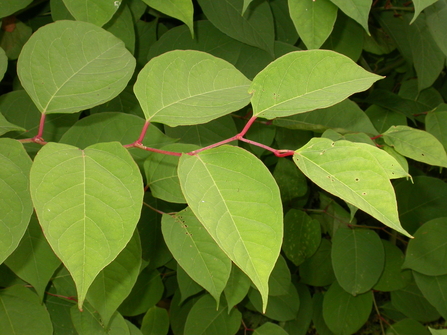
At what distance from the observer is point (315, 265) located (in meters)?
1.48

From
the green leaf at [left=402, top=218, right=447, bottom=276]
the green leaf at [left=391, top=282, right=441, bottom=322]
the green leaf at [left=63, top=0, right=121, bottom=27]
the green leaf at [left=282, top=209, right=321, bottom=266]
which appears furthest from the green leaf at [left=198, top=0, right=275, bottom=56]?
the green leaf at [left=391, top=282, right=441, bottom=322]

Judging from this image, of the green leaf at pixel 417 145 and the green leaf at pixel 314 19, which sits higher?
the green leaf at pixel 314 19

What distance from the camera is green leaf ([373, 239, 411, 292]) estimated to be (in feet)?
4.73

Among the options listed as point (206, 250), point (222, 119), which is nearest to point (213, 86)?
point (206, 250)

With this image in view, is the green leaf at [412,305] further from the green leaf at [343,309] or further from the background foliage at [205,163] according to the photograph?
the green leaf at [343,309]

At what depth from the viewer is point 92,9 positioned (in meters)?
0.70

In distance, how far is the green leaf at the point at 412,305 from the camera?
1.50m

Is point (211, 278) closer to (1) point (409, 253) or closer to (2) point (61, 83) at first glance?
(2) point (61, 83)

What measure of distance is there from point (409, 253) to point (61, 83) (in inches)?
44.9

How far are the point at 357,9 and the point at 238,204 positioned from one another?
1.47 feet

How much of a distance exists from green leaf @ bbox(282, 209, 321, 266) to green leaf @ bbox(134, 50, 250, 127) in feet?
2.86

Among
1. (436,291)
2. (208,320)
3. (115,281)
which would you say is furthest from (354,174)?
(436,291)

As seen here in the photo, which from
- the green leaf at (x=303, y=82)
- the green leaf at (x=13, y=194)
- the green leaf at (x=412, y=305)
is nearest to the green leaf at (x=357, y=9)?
the green leaf at (x=303, y=82)

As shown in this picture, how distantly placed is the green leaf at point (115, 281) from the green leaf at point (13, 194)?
0.89 feet
